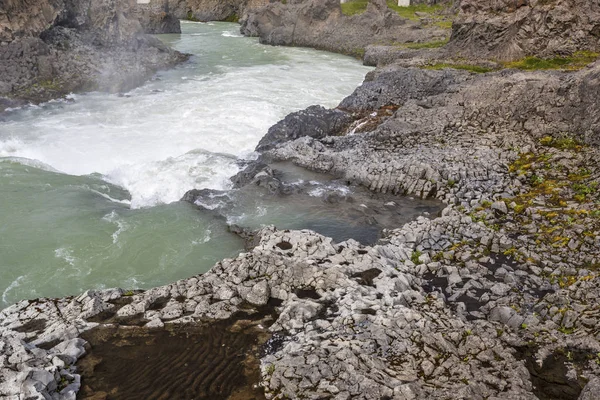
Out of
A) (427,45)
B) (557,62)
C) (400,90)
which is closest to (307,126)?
(400,90)

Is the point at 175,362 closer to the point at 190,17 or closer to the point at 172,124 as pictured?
the point at 172,124

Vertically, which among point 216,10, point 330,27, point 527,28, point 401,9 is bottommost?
point 330,27

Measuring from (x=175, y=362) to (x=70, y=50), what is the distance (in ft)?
129

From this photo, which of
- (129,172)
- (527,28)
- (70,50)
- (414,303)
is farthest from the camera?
(70,50)

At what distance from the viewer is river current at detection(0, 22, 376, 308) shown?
55.7 ft

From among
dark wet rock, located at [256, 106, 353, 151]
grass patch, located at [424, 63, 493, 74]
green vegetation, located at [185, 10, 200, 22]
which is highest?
green vegetation, located at [185, 10, 200, 22]

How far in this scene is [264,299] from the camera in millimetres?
13820

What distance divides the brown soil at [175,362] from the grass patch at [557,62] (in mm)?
32033

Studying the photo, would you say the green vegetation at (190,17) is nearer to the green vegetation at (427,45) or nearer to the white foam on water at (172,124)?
the white foam on water at (172,124)

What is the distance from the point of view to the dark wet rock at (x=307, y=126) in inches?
1118

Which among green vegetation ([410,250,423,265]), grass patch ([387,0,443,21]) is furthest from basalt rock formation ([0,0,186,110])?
grass patch ([387,0,443,21])

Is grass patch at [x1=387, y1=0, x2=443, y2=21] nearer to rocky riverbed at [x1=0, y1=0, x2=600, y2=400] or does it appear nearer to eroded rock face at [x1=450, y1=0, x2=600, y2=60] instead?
eroded rock face at [x1=450, y1=0, x2=600, y2=60]

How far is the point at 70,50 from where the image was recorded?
138 ft

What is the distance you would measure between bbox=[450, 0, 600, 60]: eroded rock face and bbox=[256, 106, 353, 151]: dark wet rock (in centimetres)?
1748
